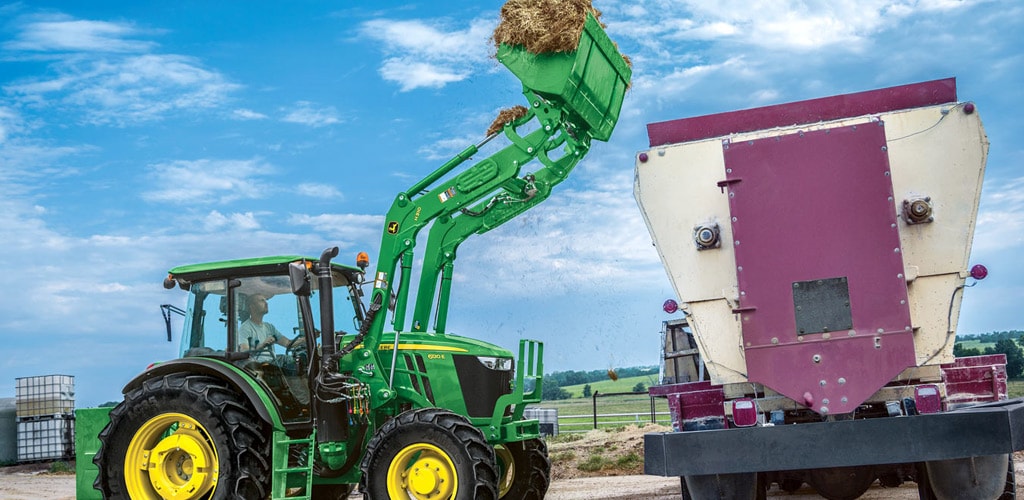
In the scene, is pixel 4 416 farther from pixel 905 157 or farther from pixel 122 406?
pixel 905 157

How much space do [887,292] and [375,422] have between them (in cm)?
536

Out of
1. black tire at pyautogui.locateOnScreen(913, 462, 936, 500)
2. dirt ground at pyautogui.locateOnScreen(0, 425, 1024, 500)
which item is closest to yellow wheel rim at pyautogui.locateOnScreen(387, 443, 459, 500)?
dirt ground at pyautogui.locateOnScreen(0, 425, 1024, 500)

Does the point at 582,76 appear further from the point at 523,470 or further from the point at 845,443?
the point at 845,443

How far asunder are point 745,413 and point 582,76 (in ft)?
14.1

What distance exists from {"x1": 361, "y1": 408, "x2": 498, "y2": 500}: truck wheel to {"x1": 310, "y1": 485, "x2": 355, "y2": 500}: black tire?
189 cm

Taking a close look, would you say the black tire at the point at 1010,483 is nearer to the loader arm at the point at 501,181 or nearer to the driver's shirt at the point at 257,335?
the loader arm at the point at 501,181

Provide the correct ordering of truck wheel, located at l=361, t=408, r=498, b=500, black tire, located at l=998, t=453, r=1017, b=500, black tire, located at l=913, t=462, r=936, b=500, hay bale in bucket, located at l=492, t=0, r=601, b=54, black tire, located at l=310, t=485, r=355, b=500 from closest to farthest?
black tire, located at l=913, t=462, r=936, b=500 → black tire, located at l=998, t=453, r=1017, b=500 → truck wheel, located at l=361, t=408, r=498, b=500 → hay bale in bucket, located at l=492, t=0, r=601, b=54 → black tire, located at l=310, t=485, r=355, b=500

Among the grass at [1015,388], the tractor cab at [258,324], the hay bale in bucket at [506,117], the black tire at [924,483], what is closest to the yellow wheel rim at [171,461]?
the tractor cab at [258,324]

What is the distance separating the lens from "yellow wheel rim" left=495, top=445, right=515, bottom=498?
404 inches

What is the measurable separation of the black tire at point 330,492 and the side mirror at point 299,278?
2.57 m

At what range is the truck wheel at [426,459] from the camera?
28.1 feet

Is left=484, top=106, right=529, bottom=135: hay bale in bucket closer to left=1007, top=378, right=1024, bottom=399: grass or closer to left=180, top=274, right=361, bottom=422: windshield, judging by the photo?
left=180, top=274, right=361, bottom=422: windshield

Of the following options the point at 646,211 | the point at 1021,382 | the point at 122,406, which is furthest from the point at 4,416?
the point at 1021,382

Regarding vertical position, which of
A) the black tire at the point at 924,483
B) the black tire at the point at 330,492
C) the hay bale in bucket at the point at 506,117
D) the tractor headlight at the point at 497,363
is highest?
the hay bale in bucket at the point at 506,117
